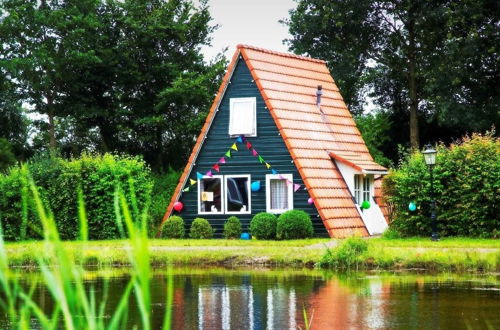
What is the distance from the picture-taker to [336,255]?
72.9ft

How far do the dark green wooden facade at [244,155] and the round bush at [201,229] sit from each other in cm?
75

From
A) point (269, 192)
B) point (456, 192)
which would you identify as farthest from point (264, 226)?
point (456, 192)

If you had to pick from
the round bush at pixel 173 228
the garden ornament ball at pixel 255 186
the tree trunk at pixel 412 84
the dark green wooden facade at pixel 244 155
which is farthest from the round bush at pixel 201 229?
the tree trunk at pixel 412 84

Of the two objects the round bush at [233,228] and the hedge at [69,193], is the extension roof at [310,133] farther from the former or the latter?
the round bush at [233,228]

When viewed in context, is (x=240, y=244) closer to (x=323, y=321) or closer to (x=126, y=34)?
(x=323, y=321)

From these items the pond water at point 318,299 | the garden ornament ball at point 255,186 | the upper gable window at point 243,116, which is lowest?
the pond water at point 318,299

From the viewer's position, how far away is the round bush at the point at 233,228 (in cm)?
3017

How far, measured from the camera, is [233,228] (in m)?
30.2

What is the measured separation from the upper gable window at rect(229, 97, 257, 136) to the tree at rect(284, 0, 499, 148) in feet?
30.2

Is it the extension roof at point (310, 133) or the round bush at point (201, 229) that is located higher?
the extension roof at point (310, 133)

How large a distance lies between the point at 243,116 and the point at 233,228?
3.55 meters

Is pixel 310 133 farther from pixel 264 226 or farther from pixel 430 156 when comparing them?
pixel 430 156

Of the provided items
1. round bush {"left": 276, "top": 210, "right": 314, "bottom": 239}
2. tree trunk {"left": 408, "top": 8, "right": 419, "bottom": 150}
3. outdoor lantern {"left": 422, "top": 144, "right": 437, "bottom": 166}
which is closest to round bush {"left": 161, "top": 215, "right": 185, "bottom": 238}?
round bush {"left": 276, "top": 210, "right": 314, "bottom": 239}

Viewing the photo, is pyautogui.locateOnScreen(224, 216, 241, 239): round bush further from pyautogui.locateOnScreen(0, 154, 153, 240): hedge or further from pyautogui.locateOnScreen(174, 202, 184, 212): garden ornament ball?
pyautogui.locateOnScreen(0, 154, 153, 240): hedge
